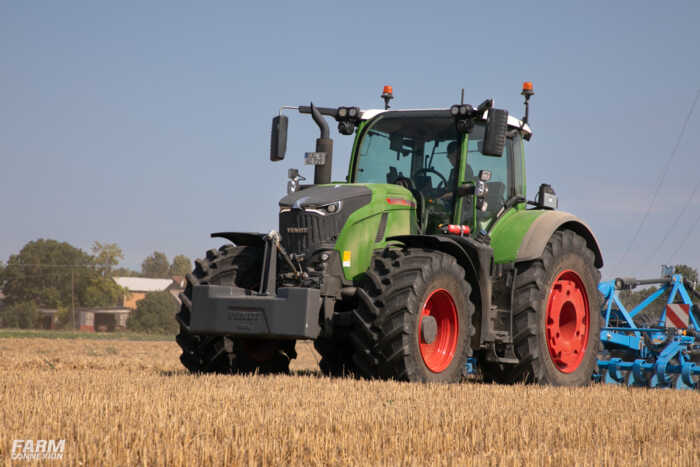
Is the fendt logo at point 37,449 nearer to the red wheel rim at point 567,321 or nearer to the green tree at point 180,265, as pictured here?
the red wheel rim at point 567,321

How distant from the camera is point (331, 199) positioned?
8.27 meters

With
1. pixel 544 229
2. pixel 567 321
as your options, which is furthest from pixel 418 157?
pixel 567 321

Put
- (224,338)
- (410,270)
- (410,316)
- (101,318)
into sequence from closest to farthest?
1. (410,316)
2. (410,270)
3. (224,338)
4. (101,318)

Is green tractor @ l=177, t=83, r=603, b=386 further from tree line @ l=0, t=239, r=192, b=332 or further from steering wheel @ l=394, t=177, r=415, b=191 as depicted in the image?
tree line @ l=0, t=239, r=192, b=332

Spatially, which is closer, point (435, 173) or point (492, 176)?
point (435, 173)

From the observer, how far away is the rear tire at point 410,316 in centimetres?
743

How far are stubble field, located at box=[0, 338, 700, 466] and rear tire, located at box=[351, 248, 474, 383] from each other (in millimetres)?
271

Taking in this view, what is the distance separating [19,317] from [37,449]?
71534 millimetres

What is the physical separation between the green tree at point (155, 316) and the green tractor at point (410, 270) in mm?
59260

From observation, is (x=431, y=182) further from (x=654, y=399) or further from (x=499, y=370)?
(x=654, y=399)

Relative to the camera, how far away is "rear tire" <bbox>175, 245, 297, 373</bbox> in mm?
8359

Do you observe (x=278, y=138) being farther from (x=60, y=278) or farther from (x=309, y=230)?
(x=60, y=278)

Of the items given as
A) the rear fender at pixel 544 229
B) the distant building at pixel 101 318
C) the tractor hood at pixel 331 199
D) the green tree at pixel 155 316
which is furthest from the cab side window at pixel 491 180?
the distant building at pixel 101 318

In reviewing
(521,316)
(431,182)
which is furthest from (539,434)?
(431,182)
